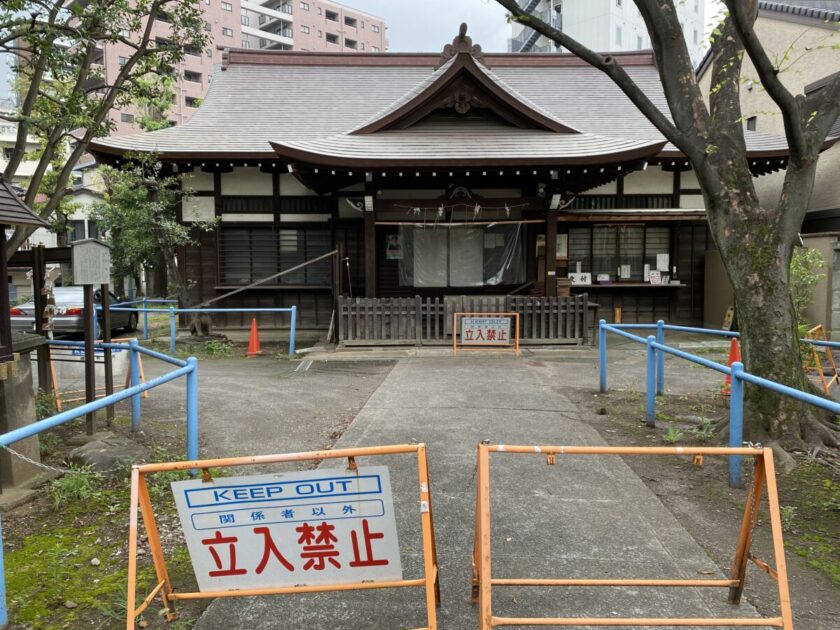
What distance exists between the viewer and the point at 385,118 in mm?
12047

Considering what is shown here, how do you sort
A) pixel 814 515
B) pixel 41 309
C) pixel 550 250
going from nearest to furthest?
pixel 814 515 → pixel 41 309 → pixel 550 250

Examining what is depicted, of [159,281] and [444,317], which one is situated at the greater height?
[159,281]

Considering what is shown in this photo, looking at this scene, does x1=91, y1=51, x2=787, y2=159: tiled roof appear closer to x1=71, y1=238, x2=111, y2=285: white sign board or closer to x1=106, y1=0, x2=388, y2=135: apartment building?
x1=71, y1=238, x2=111, y2=285: white sign board

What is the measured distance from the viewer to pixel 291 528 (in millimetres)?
2621

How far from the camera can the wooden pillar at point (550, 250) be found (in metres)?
12.0

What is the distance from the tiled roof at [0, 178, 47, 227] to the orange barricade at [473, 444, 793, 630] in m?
4.14

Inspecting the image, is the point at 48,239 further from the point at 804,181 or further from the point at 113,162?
the point at 804,181

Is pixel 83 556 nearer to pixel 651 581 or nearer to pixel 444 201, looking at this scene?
pixel 651 581

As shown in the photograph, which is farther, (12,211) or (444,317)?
(444,317)

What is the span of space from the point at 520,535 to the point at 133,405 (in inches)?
159

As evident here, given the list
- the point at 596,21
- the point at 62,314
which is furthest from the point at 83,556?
the point at 596,21

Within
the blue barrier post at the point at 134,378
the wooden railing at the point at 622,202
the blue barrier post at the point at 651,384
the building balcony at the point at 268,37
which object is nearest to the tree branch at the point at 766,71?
the blue barrier post at the point at 651,384

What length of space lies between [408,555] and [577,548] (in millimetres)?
1009

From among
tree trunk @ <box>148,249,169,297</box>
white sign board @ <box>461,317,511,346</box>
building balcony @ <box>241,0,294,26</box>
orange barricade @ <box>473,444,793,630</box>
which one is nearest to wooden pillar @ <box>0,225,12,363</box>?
orange barricade @ <box>473,444,793,630</box>
